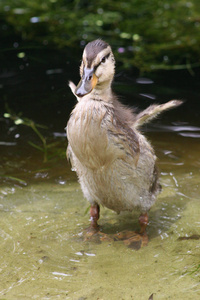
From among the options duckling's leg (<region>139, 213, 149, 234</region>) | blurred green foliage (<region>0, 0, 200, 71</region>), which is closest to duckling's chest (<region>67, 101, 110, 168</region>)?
duckling's leg (<region>139, 213, 149, 234</region>)

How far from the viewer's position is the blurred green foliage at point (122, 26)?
938cm

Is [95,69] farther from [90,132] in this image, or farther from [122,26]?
[122,26]

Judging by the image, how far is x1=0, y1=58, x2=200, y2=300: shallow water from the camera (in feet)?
13.6

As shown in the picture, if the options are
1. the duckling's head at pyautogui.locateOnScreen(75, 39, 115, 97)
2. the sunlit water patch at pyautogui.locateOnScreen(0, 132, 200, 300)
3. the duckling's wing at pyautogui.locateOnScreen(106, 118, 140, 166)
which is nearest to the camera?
the sunlit water patch at pyautogui.locateOnScreen(0, 132, 200, 300)

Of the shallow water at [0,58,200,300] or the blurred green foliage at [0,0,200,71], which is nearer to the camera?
the shallow water at [0,58,200,300]

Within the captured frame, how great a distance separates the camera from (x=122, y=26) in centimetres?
1051

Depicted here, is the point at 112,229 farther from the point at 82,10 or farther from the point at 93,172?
the point at 82,10

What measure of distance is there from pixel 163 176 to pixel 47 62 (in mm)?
3926

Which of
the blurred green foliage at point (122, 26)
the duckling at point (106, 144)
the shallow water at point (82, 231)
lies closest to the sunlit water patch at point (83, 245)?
the shallow water at point (82, 231)

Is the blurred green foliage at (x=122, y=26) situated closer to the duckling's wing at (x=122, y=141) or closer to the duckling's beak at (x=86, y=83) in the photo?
the duckling's wing at (x=122, y=141)

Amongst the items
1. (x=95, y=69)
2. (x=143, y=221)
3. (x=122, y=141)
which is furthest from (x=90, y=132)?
(x=143, y=221)

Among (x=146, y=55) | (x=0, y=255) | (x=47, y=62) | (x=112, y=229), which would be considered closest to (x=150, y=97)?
(x=146, y=55)

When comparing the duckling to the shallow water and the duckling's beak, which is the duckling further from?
the shallow water

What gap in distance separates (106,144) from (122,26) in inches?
262
